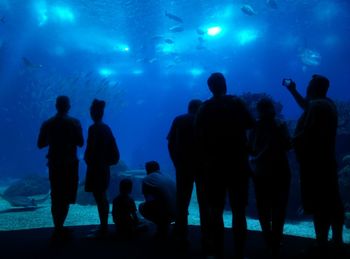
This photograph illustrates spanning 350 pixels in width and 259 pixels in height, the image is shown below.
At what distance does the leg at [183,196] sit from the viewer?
479cm

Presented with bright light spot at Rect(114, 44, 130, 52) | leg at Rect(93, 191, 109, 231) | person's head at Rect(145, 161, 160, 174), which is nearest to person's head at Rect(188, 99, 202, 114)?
person's head at Rect(145, 161, 160, 174)

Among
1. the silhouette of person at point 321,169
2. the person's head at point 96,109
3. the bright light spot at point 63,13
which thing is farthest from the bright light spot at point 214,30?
the silhouette of person at point 321,169

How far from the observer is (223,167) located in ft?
10.9

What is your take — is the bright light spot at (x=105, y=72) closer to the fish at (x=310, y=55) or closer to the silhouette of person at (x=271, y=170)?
the fish at (x=310, y=55)

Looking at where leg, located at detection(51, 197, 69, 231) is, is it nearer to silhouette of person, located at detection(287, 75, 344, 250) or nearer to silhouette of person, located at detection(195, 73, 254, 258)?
silhouette of person, located at detection(195, 73, 254, 258)

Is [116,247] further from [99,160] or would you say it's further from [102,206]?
[99,160]

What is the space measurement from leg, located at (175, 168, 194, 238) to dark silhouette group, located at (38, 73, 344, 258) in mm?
Answer: 16

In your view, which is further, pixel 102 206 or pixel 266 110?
pixel 102 206

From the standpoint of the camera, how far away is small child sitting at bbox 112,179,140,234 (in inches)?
202

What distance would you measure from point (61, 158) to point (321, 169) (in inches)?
151

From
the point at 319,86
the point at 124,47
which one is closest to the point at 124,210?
the point at 319,86

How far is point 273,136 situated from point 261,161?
38 cm

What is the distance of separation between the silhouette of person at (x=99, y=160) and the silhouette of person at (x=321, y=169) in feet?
9.95

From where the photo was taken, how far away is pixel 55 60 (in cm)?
3869
